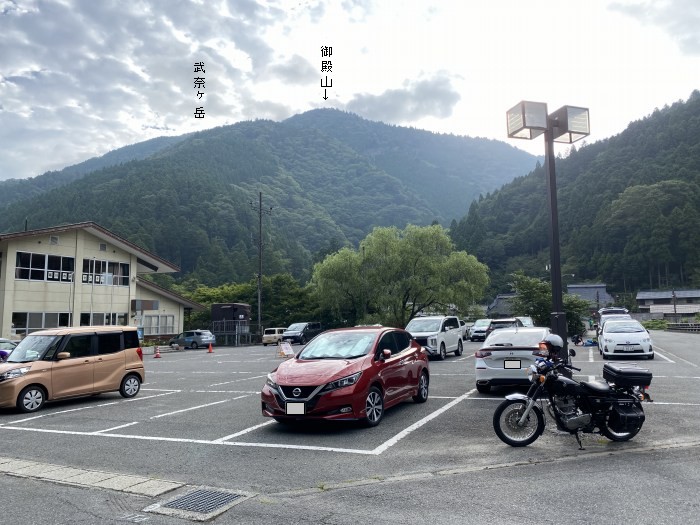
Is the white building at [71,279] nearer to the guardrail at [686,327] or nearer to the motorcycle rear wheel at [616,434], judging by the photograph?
the motorcycle rear wheel at [616,434]

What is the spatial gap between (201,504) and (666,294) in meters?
98.8

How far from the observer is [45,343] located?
11781mm

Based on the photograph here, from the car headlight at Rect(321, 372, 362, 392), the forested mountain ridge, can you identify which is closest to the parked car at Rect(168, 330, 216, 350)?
the car headlight at Rect(321, 372, 362, 392)

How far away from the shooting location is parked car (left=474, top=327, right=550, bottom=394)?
11188mm

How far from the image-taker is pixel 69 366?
11.9m

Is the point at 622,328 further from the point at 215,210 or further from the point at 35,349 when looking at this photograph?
the point at 215,210

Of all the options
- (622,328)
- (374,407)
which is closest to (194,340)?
(622,328)

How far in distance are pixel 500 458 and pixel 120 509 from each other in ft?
14.4

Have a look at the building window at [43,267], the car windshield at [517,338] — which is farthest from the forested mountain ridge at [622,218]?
the car windshield at [517,338]

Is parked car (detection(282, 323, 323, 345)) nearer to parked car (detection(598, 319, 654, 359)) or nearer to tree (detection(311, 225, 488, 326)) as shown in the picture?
tree (detection(311, 225, 488, 326))

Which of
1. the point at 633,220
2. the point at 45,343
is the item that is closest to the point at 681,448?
the point at 45,343

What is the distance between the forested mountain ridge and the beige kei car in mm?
89986

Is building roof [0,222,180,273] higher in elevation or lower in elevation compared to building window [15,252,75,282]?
higher

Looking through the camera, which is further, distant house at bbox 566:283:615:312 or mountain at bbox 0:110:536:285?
mountain at bbox 0:110:536:285
